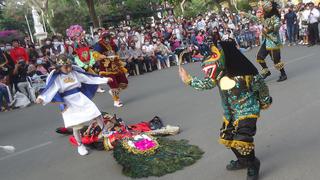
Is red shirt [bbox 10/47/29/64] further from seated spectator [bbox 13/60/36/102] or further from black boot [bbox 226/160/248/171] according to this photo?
black boot [bbox 226/160/248/171]

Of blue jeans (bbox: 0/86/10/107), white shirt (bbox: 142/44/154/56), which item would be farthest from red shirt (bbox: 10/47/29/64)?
white shirt (bbox: 142/44/154/56)

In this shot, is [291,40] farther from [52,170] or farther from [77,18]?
[77,18]

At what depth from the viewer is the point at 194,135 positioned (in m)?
6.81

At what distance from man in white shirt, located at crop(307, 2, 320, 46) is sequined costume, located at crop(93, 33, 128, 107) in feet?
36.9

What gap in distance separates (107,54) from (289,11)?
13351 millimetres

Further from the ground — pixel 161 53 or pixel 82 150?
pixel 82 150

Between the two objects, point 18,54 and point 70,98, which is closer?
point 70,98

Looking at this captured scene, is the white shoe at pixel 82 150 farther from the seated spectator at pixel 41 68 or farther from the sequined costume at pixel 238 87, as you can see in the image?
the seated spectator at pixel 41 68

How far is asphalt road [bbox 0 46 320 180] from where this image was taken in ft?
17.0

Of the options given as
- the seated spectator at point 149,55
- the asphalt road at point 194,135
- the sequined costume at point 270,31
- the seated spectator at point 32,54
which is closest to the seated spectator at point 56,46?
the seated spectator at point 32,54

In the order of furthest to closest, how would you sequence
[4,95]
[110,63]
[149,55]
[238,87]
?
[149,55]
[4,95]
[110,63]
[238,87]

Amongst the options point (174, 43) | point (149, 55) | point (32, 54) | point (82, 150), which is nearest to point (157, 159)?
point (82, 150)

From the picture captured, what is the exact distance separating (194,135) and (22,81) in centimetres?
894

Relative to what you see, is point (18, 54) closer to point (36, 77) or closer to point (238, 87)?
point (36, 77)
